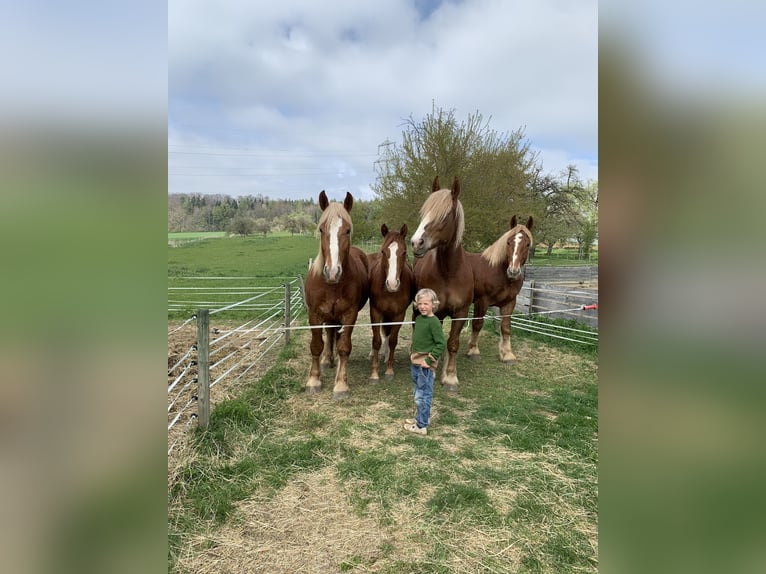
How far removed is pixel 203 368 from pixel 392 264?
7.12ft

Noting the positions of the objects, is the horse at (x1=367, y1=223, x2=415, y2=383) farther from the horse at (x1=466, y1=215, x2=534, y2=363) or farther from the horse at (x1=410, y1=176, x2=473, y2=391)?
the horse at (x1=466, y1=215, x2=534, y2=363)

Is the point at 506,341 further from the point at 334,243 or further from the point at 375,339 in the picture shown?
the point at 334,243

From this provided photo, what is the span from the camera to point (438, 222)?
4.09 meters

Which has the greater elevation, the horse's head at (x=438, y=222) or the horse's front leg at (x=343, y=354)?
the horse's head at (x=438, y=222)

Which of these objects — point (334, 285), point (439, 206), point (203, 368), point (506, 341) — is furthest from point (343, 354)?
point (506, 341)

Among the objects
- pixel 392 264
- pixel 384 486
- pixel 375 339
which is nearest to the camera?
pixel 384 486

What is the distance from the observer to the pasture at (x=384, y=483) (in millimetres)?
2125

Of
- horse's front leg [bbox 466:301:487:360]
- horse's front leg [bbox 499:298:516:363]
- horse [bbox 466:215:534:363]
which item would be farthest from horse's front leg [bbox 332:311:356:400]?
horse's front leg [bbox 499:298:516:363]

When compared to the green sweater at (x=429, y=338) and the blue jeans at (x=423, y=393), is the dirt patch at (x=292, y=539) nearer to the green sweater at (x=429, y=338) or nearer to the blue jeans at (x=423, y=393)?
the blue jeans at (x=423, y=393)

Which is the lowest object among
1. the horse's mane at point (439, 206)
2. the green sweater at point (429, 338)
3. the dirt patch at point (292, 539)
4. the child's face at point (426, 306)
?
the dirt patch at point (292, 539)

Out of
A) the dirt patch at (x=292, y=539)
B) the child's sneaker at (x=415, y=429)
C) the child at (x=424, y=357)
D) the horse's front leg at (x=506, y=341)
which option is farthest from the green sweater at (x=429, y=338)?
the horse's front leg at (x=506, y=341)

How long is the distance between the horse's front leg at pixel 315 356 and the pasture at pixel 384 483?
143 mm

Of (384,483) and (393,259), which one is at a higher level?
(393,259)
